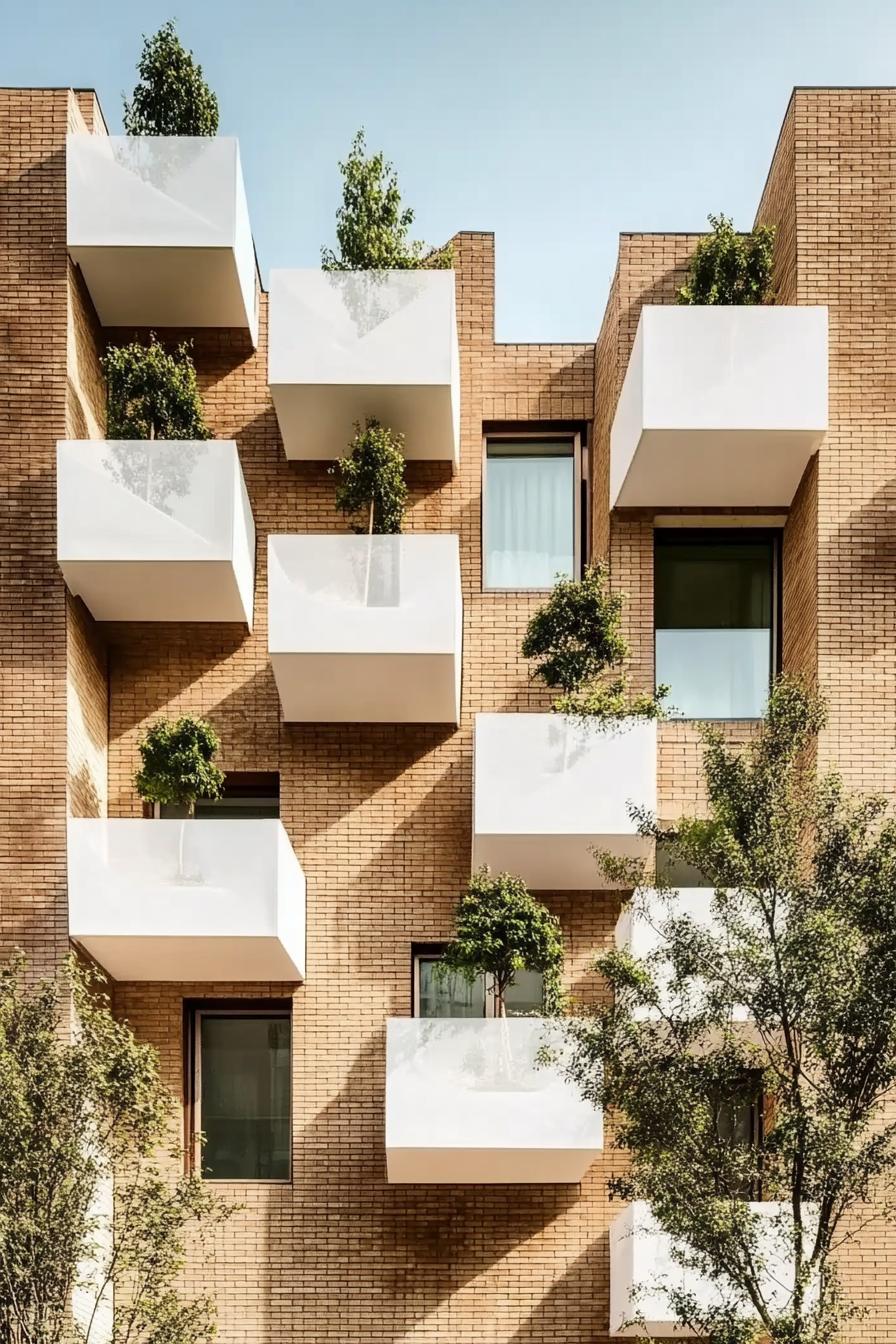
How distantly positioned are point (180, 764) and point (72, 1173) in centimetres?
400

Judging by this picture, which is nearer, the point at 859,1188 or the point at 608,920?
the point at 859,1188

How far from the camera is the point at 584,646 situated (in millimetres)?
13609

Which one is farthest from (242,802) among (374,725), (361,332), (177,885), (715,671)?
(715,671)

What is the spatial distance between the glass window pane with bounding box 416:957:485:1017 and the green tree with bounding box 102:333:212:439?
20.9ft

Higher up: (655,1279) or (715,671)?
(715,671)

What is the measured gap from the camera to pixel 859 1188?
A: 9.52 m

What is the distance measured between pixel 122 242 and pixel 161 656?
14.8 ft

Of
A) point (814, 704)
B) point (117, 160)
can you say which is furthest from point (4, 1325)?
point (117, 160)

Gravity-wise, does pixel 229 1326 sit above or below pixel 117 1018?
below

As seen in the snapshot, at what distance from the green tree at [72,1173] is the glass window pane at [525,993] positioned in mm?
3900

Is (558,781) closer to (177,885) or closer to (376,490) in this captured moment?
(376,490)

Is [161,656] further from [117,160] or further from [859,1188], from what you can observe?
[859,1188]

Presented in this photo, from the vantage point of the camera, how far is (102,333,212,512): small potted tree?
1340 cm

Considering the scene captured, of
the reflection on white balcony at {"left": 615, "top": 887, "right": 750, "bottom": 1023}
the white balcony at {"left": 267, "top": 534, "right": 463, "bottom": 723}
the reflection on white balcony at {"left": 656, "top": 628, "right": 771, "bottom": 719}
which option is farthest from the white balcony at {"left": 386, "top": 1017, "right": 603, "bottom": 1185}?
the reflection on white balcony at {"left": 656, "top": 628, "right": 771, "bottom": 719}
